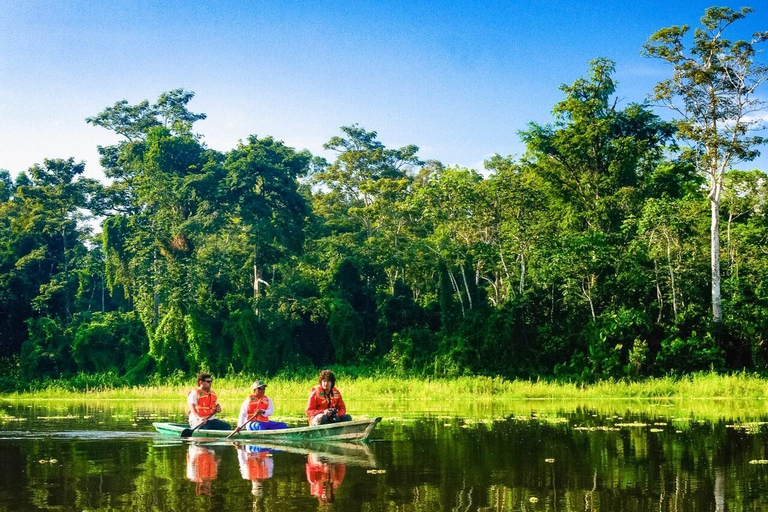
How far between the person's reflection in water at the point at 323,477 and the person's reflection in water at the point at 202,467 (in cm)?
111

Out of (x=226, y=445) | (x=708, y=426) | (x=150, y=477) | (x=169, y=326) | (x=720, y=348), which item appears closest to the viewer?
(x=150, y=477)

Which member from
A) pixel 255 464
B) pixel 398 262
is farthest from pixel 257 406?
pixel 398 262

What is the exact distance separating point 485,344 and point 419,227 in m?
10.2

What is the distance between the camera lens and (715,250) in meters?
28.7

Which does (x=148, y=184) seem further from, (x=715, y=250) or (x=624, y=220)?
(x=715, y=250)

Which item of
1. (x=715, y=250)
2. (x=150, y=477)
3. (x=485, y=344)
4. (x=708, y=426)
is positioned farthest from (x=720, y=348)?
(x=150, y=477)

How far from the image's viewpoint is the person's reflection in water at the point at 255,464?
9641 millimetres

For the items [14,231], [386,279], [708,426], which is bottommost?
[708,426]

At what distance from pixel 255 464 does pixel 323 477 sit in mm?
1780

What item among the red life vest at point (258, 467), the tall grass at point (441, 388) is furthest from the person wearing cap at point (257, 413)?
the tall grass at point (441, 388)

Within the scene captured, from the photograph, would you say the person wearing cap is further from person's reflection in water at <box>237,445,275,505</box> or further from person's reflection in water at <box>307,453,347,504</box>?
person's reflection in water at <box>307,453,347,504</box>

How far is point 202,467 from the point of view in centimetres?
1125

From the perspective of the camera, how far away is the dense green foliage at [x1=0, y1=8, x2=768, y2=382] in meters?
30.3

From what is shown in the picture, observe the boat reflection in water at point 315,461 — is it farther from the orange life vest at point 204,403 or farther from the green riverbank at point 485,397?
the green riverbank at point 485,397
